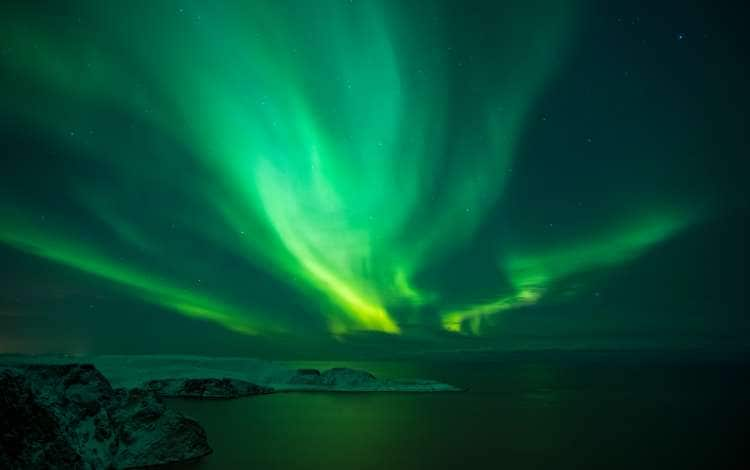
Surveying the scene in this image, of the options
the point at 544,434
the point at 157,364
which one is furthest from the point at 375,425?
the point at 157,364

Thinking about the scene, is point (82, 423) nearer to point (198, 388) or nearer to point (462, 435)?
point (462, 435)

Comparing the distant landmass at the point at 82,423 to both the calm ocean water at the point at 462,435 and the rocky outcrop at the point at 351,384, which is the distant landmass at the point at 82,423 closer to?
the calm ocean water at the point at 462,435

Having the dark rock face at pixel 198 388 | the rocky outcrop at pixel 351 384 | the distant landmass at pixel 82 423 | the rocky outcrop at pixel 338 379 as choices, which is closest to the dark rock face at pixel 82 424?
the distant landmass at pixel 82 423

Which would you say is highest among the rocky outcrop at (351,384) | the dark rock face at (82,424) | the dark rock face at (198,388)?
the rocky outcrop at (351,384)

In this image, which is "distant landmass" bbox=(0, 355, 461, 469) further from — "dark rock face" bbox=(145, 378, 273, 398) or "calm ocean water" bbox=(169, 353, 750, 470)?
"dark rock face" bbox=(145, 378, 273, 398)

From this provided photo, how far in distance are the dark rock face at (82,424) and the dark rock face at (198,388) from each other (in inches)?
1230

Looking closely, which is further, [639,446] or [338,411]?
[338,411]

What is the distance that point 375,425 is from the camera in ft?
98.4

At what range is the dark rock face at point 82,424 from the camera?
12.4 metres

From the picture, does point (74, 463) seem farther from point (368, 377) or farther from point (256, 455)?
point (368, 377)

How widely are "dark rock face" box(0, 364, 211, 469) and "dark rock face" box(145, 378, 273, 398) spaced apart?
31.2 m

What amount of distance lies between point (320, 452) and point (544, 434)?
13.9 m

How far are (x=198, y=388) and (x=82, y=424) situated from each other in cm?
3678

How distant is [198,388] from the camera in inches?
1908
